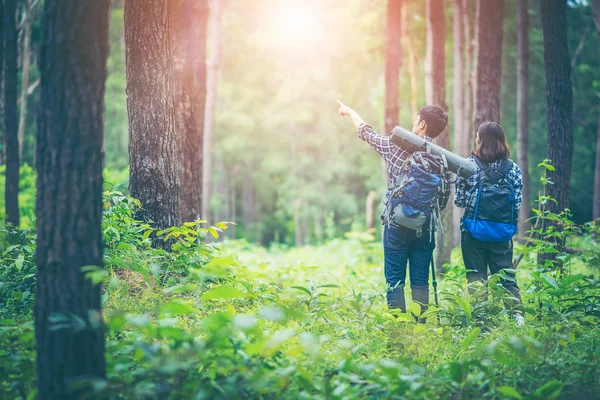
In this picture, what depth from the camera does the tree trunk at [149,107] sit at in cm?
526

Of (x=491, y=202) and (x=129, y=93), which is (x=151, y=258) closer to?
(x=129, y=93)

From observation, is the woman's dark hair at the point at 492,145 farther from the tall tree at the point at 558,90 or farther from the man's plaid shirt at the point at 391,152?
the tall tree at the point at 558,90

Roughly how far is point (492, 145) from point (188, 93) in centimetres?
445

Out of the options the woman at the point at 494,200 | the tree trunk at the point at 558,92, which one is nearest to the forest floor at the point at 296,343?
the woman at the point at 494,200

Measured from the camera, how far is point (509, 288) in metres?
5.18

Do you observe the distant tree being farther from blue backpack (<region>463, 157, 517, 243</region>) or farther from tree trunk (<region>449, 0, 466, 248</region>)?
blue backpack (<region>463, 157, 517, 243</region>)

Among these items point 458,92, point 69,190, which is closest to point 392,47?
point 458,92

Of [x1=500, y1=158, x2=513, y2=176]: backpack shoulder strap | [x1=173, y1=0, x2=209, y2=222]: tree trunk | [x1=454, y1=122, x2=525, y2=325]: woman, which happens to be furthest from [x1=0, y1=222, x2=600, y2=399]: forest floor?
[x1=173, y1=0, x2=209, y2=222]: tree trunk

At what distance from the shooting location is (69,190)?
113 inches

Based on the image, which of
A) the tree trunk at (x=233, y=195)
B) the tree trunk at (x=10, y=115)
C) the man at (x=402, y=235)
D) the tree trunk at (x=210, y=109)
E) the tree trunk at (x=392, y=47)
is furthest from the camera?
the tree trunk at (x=233, y=195)

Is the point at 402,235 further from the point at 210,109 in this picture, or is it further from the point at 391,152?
the point at 210,109

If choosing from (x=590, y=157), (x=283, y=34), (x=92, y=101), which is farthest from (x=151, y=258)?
(x=590, y=157)

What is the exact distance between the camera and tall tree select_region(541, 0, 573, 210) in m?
7.21

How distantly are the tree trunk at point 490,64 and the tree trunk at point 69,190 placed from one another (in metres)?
6.82
